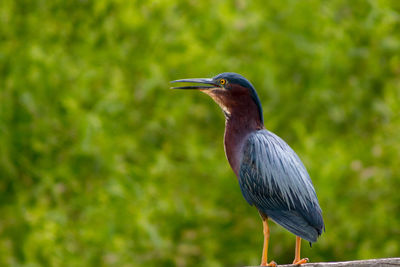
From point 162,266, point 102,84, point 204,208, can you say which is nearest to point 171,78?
point 102,84

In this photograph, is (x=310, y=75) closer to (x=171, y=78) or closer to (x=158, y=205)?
(x=171, y=78)

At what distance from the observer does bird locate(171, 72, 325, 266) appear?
3.91m

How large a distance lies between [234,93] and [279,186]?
57 cm

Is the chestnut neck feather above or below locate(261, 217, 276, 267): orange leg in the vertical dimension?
above

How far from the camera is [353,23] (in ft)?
35.6

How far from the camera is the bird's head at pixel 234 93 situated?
13.7ft

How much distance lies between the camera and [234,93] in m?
4.21

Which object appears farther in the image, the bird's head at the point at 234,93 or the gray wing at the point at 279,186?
the bird's head at the point at 234,93

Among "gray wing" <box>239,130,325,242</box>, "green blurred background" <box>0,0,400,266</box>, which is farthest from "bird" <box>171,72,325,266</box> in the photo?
"green blurred background" <box>0,0,400,266</box>

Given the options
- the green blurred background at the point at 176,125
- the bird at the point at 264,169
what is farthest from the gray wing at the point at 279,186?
the green blurred background at the point at 176,125

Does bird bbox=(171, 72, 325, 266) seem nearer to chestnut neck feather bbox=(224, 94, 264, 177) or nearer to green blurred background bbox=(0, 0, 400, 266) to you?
chestnut neck feather bbox=(224, 94, 264, 177)

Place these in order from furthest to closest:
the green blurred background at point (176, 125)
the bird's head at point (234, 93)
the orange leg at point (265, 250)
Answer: the green blurred background at point (176, 125), the bird's head at point (234, 93), the orange leg at point (265, 250)

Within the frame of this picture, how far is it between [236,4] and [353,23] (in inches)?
64.3

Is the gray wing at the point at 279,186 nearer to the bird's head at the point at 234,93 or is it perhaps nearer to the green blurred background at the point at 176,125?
the bird's head at the point at 234,93
